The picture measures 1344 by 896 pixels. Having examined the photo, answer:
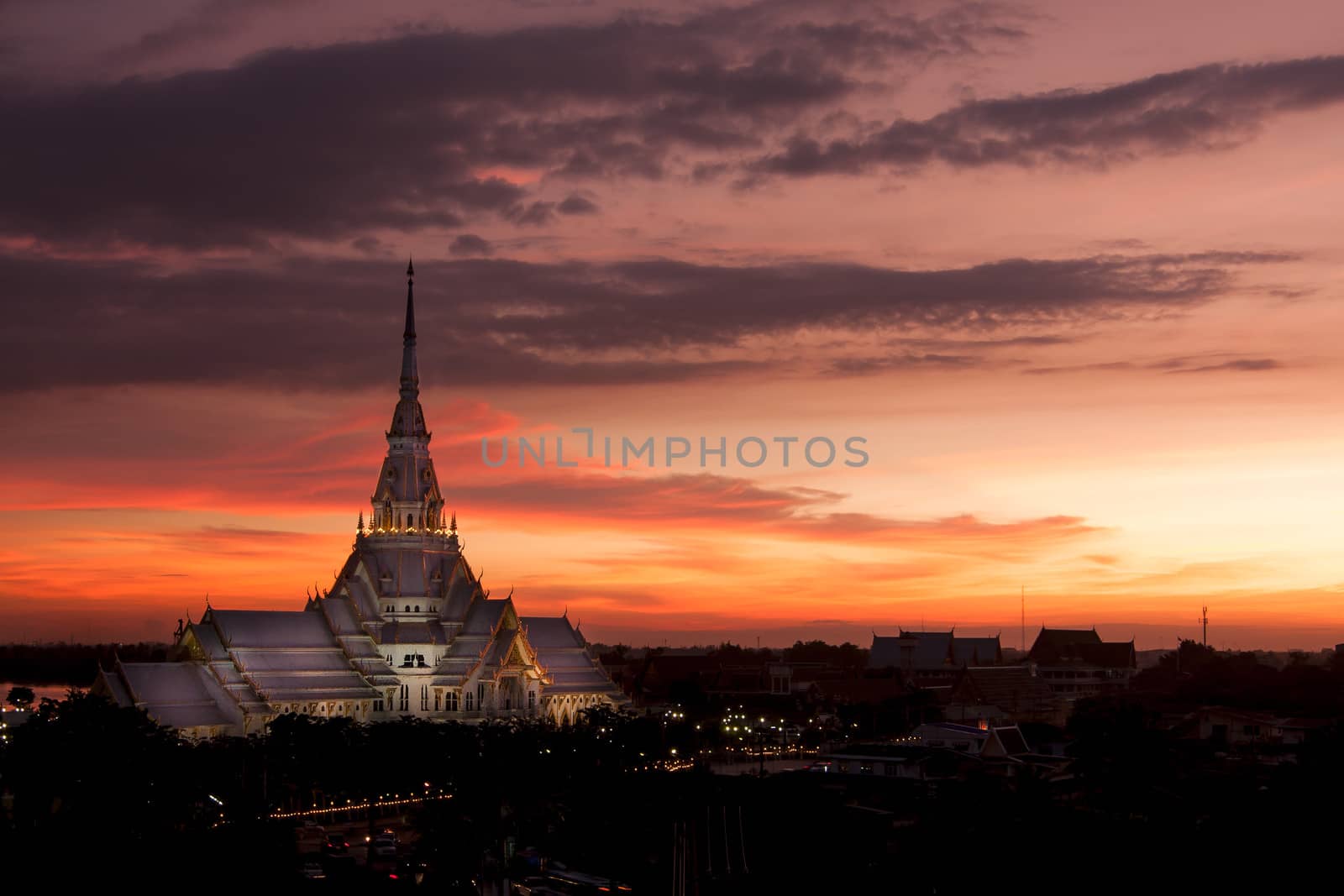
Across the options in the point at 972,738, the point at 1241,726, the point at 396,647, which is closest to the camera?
the point at 972,738

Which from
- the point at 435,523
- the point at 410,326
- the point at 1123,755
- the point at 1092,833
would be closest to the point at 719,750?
the point at 435,523

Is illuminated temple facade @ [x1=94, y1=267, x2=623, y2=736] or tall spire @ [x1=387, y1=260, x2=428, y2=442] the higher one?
tall spire @ [x1=387, y1=260, x2=428, y2=442]

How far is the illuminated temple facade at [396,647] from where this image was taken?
11888cm

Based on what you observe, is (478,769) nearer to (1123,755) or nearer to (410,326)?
(1123,755)

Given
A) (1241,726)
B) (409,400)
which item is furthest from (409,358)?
(1241,726)

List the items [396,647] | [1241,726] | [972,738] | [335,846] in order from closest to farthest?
1. [335,846]
2. [972,738]
3. [396,647]
4. [1241,726]

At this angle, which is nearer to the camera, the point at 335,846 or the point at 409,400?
the point at 335,846

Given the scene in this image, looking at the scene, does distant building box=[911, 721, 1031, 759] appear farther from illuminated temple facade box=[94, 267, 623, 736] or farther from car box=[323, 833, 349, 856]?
car box=[323, 833, 349, 856]

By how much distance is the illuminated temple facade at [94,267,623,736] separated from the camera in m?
119

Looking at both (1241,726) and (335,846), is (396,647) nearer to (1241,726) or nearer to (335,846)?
(335,846)

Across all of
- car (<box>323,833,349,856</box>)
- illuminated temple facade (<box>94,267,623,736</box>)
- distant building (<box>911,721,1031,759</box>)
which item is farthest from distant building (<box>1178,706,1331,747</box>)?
car (<box>323,833,349,856</box>)

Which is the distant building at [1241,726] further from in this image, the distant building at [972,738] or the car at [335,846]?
the car at [335,846]

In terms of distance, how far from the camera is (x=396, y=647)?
135 m

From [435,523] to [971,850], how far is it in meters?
77.6
